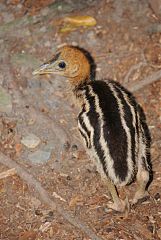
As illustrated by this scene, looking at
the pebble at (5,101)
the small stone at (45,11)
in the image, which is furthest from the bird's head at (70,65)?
the small stone at (45,11)

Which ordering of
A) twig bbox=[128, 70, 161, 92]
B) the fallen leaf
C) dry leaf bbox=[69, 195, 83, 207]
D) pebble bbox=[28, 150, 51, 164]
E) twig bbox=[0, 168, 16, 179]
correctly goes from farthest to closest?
twig bbox=[128, 70, 161, 92], pebble bbox=[28, 150, 51, 164], twig bbox=[0, 168, 16, 179], dry leaf bbox=[69, 195, 83, 207], the fallen leaf

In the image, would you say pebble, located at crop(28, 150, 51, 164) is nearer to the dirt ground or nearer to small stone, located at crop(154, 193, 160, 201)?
the dirt ground

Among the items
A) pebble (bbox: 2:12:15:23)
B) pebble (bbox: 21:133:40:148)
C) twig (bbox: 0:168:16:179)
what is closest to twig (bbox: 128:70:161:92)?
pebble (bbox: 21:133:40:148)

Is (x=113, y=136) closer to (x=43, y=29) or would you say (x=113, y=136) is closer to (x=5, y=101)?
(x=5, y=101)

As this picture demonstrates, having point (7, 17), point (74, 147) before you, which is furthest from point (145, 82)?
point (7, 17)

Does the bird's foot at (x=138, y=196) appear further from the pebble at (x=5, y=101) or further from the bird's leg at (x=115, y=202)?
the pebble at (x=5, y=101)

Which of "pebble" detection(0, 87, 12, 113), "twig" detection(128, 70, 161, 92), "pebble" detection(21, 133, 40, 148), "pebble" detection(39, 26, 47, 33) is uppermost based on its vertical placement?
"pebble" detection(39, 26, 47, 33)
